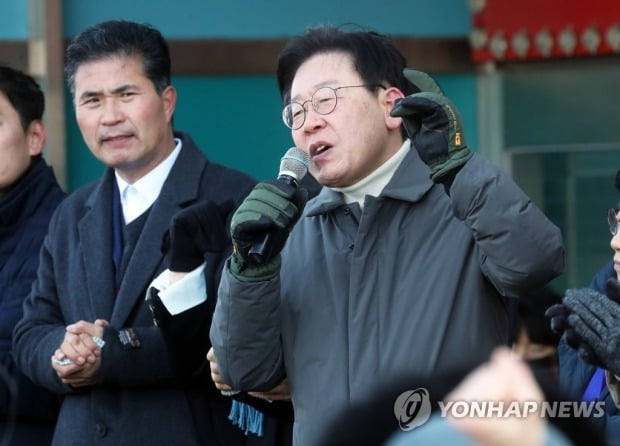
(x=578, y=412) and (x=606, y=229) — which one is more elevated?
(x=578, y=412)

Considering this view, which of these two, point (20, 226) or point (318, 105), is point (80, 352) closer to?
point (20, 226)

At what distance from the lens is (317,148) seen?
2881mm

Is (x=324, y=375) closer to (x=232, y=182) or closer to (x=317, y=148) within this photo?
(x=317, y=148)

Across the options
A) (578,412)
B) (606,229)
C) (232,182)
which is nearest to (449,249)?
(232,182)

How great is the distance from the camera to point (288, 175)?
108 inches

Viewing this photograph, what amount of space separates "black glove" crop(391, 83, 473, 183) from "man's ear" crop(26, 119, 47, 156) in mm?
1816

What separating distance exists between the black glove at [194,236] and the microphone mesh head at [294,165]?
0.47 meters

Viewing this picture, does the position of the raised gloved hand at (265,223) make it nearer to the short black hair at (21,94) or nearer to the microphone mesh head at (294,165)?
the microphone mesh head at (294,165)

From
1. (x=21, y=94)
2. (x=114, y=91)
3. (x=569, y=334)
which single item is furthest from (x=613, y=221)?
(x=21, y=94)

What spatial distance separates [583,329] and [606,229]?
3.51 meters

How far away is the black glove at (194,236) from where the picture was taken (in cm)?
320

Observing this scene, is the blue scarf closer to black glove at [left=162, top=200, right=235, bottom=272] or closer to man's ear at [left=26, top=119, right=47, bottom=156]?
black glove at [left=162, top=200, right=235, bottom=272]

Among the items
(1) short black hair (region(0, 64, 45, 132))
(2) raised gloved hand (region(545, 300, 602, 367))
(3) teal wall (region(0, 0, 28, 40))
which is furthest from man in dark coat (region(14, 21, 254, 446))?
(3) teal wall (region(0, 0, 28, 40))

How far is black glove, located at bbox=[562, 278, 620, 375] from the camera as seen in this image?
2494 millimetres
